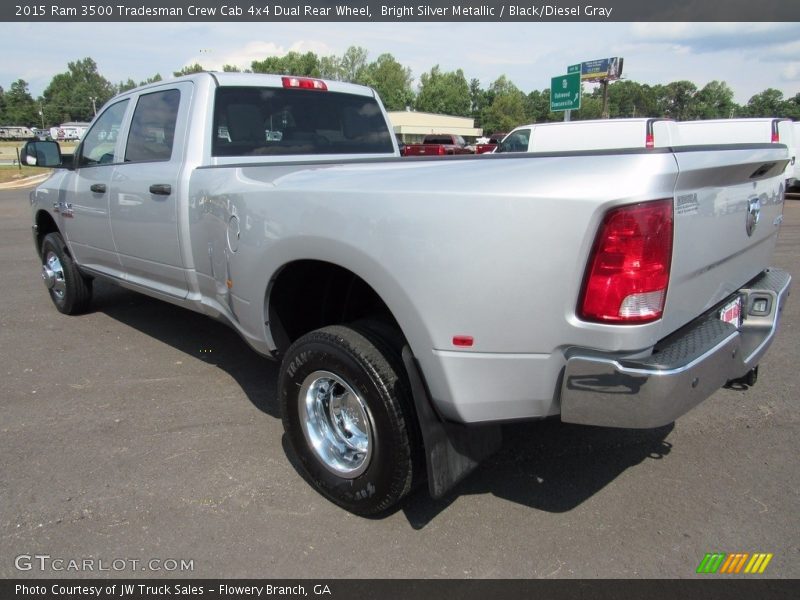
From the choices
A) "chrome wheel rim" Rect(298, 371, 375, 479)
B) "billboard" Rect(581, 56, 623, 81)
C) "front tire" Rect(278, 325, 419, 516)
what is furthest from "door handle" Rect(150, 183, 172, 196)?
"billboard" Rect(581, 56, 623, 81)

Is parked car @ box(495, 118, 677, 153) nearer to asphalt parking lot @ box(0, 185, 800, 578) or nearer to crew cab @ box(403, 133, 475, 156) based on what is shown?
asphalt parking lot @ box(0, 185, 800, 578)

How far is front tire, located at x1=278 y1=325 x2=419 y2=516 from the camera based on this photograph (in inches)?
94.7

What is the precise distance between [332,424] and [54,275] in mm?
4327

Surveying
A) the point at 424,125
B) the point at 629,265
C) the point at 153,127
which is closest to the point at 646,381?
the point at 629,265

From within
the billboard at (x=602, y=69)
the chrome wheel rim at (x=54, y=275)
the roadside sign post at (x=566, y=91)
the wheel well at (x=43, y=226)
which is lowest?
the chrome wheel rim at (x=54, y=275)

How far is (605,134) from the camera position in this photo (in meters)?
10.8

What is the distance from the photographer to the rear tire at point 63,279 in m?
5.54

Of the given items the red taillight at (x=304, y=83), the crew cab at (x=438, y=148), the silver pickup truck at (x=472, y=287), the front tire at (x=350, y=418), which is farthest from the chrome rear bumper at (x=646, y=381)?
the crew cab at (x=438, y=148)

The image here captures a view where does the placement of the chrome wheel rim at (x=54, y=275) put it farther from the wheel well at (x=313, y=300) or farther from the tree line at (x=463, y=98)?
the tree line at (x=463, y=98)

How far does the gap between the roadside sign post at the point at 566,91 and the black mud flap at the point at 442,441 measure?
94.5ft

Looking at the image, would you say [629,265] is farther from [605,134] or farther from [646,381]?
[605,134]
